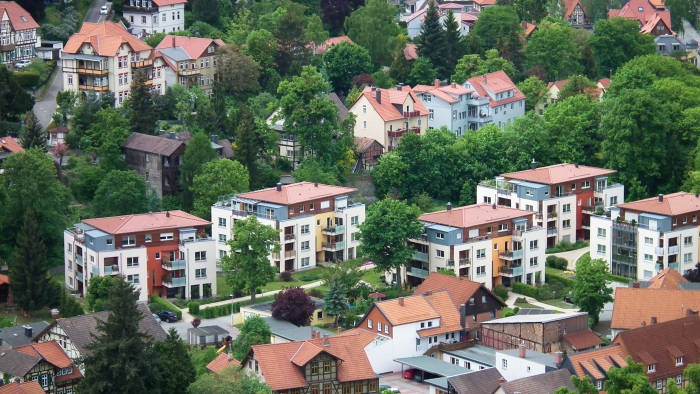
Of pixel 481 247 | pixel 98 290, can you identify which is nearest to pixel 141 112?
pixel 98 290

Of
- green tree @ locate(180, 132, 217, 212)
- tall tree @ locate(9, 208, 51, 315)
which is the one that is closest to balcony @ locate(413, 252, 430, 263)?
green tree @ locate(180, 132, 217, 212)

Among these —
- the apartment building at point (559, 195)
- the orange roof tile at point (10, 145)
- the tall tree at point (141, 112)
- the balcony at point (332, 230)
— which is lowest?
the balcony at point (332, 230)

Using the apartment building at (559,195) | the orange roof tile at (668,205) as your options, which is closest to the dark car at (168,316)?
the apartment building at (559,195)

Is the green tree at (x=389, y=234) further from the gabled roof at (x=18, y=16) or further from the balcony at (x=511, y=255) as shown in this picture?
the gabled roof at (x=18, y=16)

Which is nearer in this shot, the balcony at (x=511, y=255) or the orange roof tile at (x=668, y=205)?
the balcony at (x=511, y=255)

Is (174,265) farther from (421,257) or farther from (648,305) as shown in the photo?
(648,305)

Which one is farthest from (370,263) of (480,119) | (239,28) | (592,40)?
(592,40)

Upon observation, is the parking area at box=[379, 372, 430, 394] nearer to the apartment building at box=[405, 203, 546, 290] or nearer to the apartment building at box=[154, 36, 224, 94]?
the apartment building at box=[405, 203, 546, 290]
